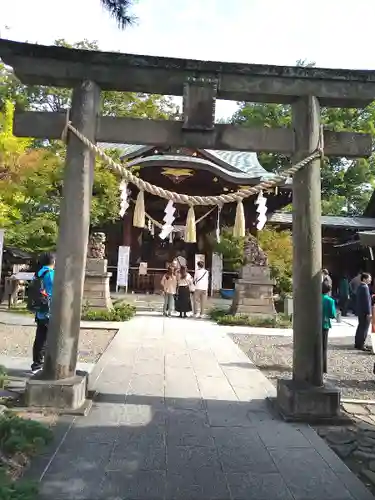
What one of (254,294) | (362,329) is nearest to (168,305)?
(254,294)

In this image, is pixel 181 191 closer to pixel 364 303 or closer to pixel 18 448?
pixel 364 303

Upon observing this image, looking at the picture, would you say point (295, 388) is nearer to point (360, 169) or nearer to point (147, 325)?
point (147, 325)

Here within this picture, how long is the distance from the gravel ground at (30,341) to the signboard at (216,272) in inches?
351

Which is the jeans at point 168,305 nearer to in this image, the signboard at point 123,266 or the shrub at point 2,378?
the signboard at point 123,266

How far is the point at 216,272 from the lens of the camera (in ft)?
63.5

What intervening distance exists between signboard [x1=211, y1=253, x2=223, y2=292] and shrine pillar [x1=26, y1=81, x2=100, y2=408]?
14.4 metres

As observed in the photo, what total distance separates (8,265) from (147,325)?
7.28 metres

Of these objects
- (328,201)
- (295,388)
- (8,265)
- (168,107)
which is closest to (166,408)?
(295,388)

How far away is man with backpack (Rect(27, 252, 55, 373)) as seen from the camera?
5.88m

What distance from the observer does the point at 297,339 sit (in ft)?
15.6

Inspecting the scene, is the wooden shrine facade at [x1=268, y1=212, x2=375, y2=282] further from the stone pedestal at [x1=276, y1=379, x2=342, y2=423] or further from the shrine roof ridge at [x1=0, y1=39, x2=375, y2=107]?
the stone pedestal at [x1=276, y1=379, x2=342, y2=423]

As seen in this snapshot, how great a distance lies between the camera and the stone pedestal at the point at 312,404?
452 cm

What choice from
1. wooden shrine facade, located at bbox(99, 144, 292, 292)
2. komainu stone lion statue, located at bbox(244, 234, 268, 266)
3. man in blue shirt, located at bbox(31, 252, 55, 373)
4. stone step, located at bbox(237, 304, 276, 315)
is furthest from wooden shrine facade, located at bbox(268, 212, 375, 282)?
man in blue shirt, located at bbox(31, 252, 55, 373)

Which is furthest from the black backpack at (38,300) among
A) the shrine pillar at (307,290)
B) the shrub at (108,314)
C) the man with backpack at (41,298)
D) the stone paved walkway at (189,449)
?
the shrub at (108,314)
